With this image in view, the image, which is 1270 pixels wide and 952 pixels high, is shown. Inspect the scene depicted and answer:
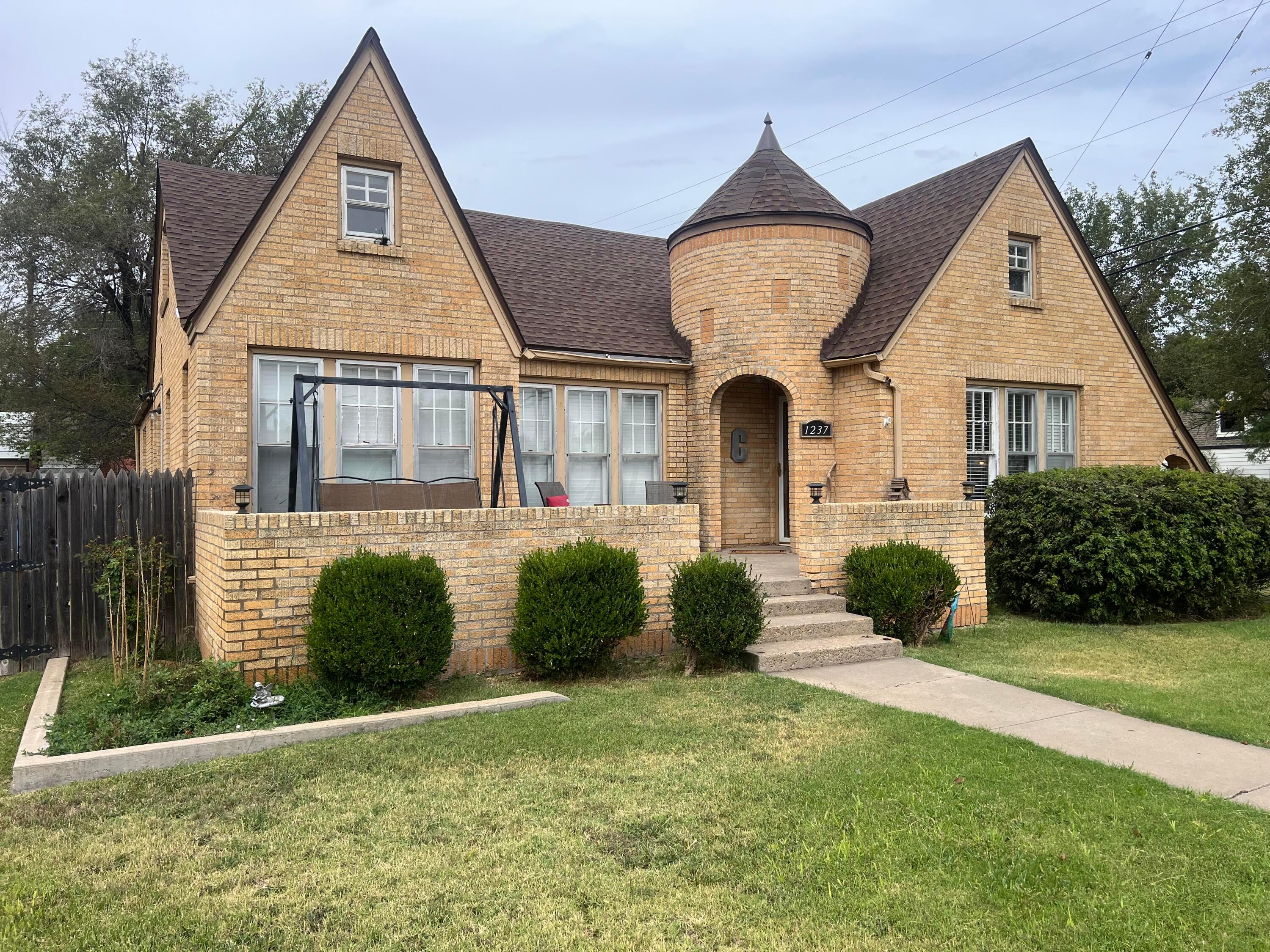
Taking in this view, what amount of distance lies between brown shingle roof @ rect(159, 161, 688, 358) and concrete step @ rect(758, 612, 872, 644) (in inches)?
208

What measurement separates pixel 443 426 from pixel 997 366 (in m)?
8.71

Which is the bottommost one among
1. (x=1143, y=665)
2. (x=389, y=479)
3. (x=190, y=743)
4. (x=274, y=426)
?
(x=1143, y=665)

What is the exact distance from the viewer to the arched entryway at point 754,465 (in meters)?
14.0

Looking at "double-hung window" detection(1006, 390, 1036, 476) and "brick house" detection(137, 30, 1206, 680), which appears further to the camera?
"double-hung window" detection(1006, 390, 1036, 476)

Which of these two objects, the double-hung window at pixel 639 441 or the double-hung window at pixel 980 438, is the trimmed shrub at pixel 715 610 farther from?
the double-hung window at pixel 980 438

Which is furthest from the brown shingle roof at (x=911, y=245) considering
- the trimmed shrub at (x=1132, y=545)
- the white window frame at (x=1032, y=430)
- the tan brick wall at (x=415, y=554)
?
the tan brick wall at (x=415, y=554)

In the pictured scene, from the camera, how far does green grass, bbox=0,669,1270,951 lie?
11.3ft

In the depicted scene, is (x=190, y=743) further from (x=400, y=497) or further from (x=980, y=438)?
(x=980, y=438)

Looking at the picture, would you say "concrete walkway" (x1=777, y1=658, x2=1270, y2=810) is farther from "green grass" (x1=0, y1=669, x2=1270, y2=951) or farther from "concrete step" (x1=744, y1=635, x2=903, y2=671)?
"green grass" (x1=0, y1=669, x2=1270, y2=951)

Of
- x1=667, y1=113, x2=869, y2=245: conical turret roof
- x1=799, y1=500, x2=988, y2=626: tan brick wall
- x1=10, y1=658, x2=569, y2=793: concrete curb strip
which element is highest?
x1=667, y1=113, x2=869, y2=245: conical turret roof

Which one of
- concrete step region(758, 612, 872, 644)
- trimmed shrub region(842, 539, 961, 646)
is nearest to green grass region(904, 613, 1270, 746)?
trimmed shrub region(842, 539, 961, 646)

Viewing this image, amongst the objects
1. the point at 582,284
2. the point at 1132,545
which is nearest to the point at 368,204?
the point at 582,284

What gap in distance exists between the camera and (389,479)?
10523 mm

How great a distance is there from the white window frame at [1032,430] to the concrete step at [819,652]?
5912 mm
